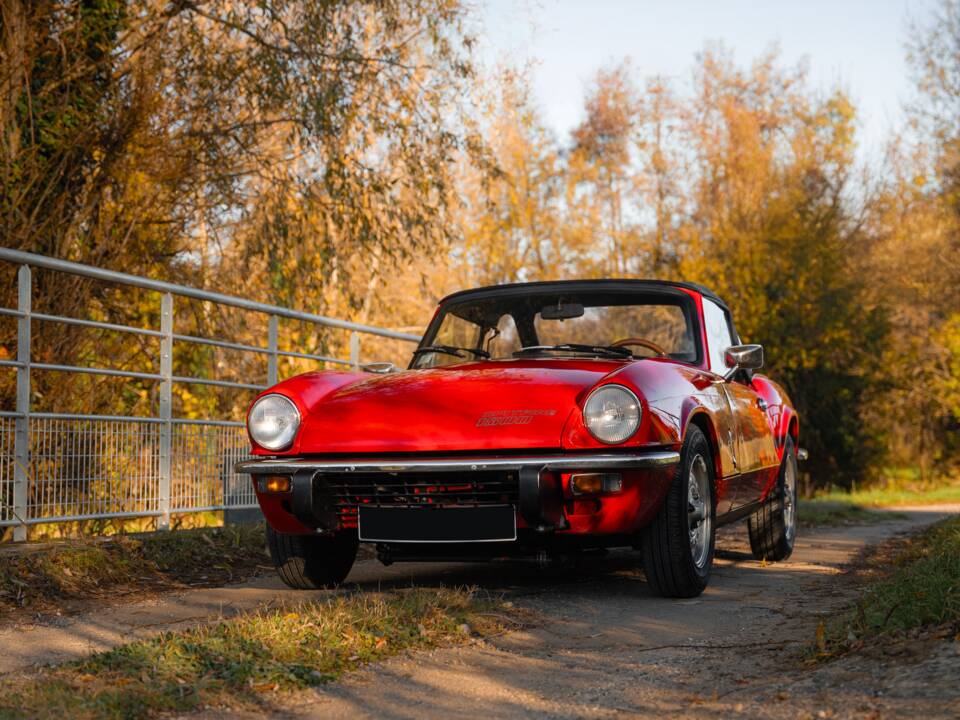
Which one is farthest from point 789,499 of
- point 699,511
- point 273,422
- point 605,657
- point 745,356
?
point 605,657

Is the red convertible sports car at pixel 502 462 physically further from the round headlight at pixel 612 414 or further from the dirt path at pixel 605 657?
the dirt path at pixel 605 657

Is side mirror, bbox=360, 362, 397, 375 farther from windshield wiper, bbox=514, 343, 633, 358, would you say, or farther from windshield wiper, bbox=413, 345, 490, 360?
windshield wiper, bbox=514, 343, 633, 358

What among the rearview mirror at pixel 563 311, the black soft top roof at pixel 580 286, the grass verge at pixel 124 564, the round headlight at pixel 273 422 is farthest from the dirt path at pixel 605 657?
the black soft top roof at pixel 580 286

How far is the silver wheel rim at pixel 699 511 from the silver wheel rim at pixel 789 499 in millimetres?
2066

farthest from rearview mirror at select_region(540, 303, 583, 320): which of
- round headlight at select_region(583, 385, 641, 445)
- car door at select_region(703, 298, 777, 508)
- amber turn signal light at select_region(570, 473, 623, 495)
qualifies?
amber turn signal light at select_region(570, 473, 623, 495)

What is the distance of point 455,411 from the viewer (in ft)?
16.7

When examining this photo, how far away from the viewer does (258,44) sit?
1165 centimetres

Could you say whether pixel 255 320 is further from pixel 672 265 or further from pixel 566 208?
pixel 566 208

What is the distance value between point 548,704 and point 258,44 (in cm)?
956

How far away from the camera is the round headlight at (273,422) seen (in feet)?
17.7

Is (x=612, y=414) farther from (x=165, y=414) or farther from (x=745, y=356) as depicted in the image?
(x=165, y=414)

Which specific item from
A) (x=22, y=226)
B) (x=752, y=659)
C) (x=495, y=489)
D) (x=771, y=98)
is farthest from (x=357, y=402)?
(x=771, y=98)

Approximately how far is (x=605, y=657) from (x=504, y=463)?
3.46ft

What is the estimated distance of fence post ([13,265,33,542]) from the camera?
638 cm
